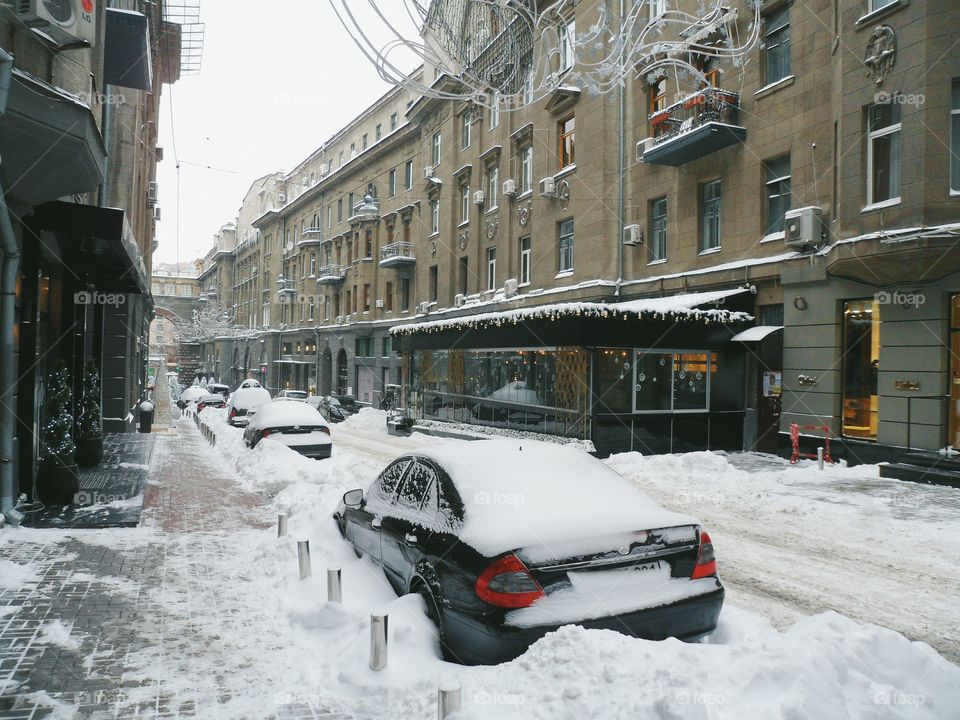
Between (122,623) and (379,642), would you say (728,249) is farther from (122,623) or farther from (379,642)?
(122,623)

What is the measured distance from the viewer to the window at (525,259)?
83.8ft

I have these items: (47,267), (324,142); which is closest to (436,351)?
(47,267)

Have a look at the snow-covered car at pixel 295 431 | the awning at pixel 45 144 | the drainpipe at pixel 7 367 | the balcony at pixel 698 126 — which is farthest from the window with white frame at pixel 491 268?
the drainpipe at pixel 7 367

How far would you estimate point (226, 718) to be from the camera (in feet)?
12.5

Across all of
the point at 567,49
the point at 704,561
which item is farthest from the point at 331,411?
the point at 704,561

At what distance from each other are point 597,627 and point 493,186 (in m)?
26.0

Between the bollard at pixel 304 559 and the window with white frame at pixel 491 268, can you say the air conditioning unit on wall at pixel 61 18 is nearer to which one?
the bollard at pixel 304 559

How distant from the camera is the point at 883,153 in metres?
13.1

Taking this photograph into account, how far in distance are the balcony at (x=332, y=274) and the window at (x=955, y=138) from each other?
38090mm

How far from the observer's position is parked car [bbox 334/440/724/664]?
13.2 feet

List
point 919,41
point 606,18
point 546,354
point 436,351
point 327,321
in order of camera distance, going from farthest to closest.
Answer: point 327,321 < point 436,351 < point 606,18 < point 546,354 < point 919,41

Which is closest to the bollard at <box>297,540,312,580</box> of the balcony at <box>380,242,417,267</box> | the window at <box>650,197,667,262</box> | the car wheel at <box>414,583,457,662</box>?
the car wheel at <box>414,583,457,662</box>

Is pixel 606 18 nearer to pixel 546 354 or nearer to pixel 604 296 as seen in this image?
pixel 604 296

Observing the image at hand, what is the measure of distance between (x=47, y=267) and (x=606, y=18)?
17.9 meters
